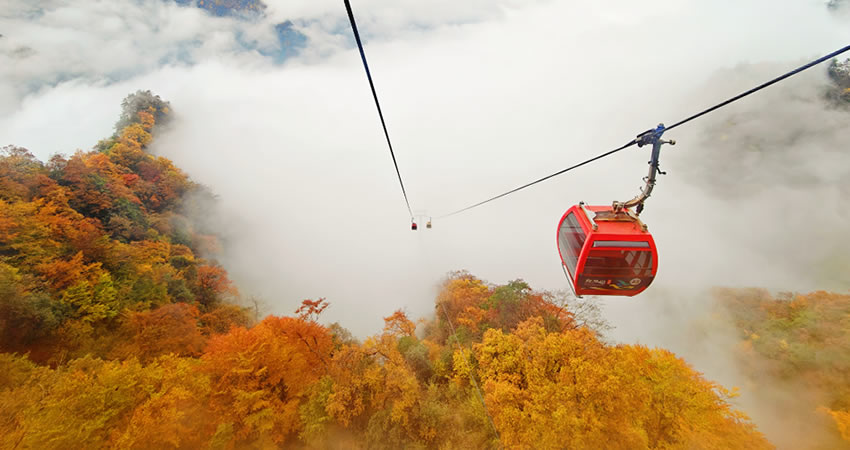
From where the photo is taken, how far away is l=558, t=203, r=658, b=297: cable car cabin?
7.30 m

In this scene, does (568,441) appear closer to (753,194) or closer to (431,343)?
(431,343)

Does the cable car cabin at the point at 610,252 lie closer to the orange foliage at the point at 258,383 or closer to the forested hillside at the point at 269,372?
the forested hillside at the point at 269,372

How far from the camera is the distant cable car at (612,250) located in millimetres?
7289

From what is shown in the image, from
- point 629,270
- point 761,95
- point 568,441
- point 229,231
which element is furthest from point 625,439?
point 761,95

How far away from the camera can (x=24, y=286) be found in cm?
1683

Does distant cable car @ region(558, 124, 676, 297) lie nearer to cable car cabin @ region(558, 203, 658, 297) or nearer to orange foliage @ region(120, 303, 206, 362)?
cable car cabin @ region(558, 203, 658, 297)

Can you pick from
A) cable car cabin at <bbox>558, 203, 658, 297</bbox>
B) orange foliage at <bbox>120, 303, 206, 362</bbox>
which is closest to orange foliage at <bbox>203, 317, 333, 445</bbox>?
orange foliage at <bbox>120, 303, 206, 362</bbox>

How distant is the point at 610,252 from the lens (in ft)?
24.5

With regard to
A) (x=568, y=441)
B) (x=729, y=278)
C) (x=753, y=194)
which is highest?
(x=568, y=441)

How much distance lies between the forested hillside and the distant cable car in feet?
25.7

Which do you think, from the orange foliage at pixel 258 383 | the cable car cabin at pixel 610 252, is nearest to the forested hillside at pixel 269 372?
the orange foliage at pixel 258 383

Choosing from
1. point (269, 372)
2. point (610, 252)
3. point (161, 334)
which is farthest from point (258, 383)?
point (610, 252)

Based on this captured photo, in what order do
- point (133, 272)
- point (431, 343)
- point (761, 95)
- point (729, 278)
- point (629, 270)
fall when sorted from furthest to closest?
1. point (761, 95)
2. point (729, 278)
3. point (431, 343)
4. point (133, 272)
5. point (629, 270)

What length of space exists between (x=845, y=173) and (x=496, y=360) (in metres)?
115
